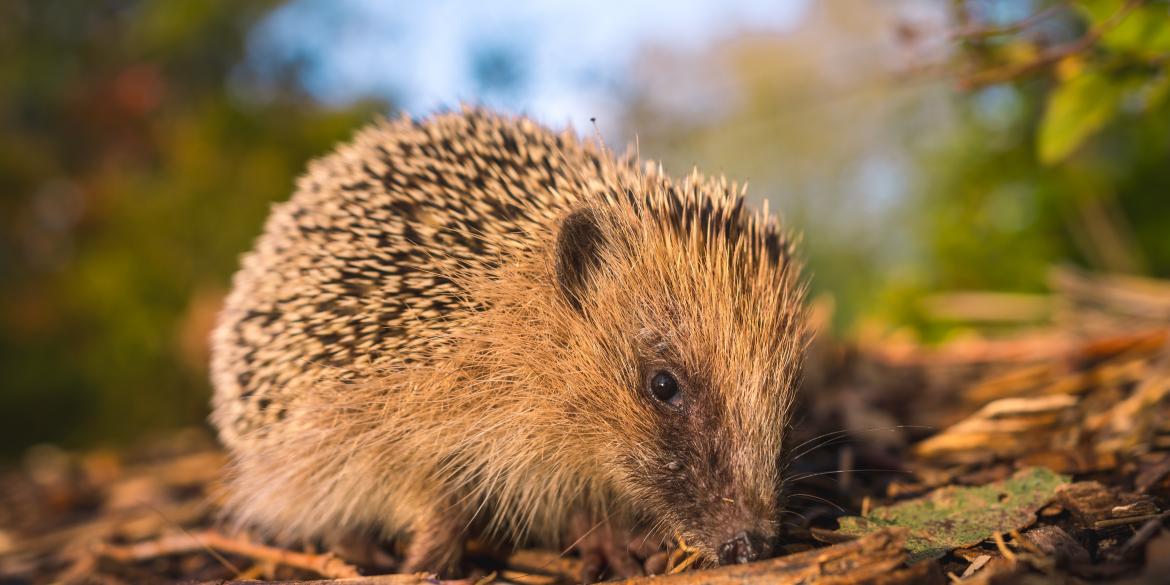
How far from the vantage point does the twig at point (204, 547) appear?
10.7 ft

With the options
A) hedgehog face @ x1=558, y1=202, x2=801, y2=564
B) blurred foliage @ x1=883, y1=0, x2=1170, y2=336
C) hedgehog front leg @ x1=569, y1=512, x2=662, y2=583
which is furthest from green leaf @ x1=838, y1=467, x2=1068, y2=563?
blurred foliage @ x1=883, y1=0, x2=1170, y2=336

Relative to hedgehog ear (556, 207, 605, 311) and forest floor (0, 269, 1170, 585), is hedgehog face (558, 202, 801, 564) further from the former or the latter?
forest floor (0, 269, 1170, 585)

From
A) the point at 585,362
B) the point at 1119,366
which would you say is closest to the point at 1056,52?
the point at 1119,366

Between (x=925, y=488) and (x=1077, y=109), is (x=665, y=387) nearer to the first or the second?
(x=925, y=488)

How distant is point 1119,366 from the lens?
3.92 m

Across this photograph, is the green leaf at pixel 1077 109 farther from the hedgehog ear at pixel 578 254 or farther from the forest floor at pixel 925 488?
the hedgehog ear at pixel 578 254

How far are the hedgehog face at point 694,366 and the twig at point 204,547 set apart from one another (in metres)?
1.37

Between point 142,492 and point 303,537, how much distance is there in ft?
7.43

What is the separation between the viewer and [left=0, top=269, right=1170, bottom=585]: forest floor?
2.31 m

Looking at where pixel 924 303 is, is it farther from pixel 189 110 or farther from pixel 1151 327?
pixel 189 110

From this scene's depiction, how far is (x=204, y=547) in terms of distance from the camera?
3619 mm

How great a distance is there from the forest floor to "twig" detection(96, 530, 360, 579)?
11mm

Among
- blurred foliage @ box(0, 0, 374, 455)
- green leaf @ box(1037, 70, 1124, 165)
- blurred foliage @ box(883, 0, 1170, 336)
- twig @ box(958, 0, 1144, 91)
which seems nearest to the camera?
twig @ box(958, 0, 1144, 91)

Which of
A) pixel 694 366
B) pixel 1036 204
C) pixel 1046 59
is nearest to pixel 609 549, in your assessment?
pixel 694 366
